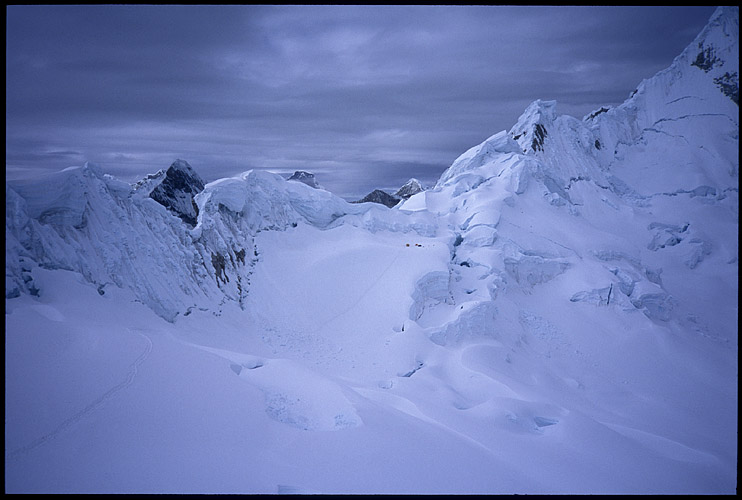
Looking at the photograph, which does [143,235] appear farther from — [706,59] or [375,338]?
[706,59]

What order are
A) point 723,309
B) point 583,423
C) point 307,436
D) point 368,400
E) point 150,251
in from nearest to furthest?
point 307,436
point 368,400
point 583,423
point 150,251
point 723,309

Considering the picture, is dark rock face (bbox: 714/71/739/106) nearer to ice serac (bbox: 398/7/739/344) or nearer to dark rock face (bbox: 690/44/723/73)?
ice serac (bbox: 398/7/739/344)

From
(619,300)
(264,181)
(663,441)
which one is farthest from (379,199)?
(663,441)

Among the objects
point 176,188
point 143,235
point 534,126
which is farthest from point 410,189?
point 143,235

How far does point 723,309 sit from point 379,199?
79.3 ft

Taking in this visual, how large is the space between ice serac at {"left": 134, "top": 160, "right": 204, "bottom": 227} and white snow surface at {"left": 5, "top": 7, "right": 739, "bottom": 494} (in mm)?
8025

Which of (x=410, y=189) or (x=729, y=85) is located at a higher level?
(x=729, y=85)

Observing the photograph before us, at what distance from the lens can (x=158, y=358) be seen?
5.34 m

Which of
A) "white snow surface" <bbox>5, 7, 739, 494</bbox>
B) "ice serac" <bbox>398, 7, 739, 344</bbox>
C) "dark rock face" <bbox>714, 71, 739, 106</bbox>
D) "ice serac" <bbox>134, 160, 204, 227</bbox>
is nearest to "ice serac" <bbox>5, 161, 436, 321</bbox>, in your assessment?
"white snow surface" <bbox>5, 7, 739, 494</bbox>

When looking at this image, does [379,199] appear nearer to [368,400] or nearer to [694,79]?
[694,79]

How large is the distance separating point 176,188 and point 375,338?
50.1 feet

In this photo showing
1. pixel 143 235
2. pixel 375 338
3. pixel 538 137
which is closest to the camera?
pixel 143 235

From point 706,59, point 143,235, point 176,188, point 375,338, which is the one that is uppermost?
point 706,59

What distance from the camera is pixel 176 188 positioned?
64.7 ft
